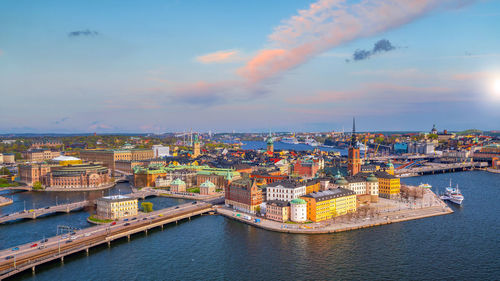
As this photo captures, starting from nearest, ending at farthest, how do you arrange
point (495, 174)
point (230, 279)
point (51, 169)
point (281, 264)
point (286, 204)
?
point (230, 279) < point (281, 264) < point (286, 204) < point (51, 169) < point (495, 174)

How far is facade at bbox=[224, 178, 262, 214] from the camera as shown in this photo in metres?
76.1

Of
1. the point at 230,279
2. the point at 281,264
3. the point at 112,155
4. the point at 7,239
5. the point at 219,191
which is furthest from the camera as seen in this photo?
the point at 112,155

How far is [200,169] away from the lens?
126 m

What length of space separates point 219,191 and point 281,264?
56.2 meters

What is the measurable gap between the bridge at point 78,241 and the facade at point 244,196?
902 centimetres

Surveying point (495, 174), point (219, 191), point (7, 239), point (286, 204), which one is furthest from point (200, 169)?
point (495, 174)

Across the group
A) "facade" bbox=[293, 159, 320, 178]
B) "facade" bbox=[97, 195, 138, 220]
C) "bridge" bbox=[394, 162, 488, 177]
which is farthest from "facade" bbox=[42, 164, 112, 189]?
"bridge" bbox=[394, 162, 488, 177]

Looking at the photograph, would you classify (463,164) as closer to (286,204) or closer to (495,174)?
(495,174)

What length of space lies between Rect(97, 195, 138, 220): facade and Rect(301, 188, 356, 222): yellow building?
33140 millimetres

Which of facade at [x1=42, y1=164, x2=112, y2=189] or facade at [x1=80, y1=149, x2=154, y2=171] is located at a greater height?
facade at [x1=80, y1=149, x2=154, y2=171]

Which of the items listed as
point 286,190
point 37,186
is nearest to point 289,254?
point 286,190

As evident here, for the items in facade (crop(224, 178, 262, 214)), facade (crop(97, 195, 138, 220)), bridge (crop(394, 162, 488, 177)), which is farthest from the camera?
bridge (crop(394, 162, 488, 177))

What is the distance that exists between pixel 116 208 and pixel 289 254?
115 ft

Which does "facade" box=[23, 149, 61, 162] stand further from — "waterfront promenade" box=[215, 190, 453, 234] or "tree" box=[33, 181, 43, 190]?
"waterfront promenade" box=[215, 190, 453, 234]
